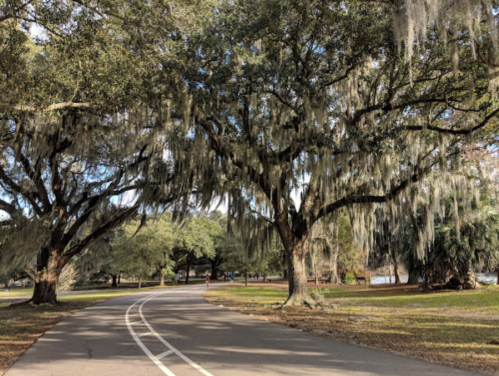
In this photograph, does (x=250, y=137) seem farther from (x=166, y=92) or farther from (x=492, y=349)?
(x=492, y=349)

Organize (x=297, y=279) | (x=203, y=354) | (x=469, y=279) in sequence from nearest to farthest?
(x=203, y=354)
(x=297, y=279)
(x=469, y=279)

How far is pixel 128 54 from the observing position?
885cm

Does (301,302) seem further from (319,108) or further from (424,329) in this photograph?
(319,108)

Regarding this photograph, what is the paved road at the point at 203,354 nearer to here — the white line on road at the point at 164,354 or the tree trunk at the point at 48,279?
the white line on road at the point at 164,354

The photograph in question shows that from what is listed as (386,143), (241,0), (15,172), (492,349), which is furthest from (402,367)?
(15,172)

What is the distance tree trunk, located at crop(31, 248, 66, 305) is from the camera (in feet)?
58.0

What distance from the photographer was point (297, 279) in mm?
13992

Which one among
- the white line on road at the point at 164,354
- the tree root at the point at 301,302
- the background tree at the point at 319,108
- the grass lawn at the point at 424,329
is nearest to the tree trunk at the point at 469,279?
the grass lawn at the point at 424,329

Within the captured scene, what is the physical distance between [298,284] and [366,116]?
22.8ft

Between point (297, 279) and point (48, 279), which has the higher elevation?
point (297, 279)

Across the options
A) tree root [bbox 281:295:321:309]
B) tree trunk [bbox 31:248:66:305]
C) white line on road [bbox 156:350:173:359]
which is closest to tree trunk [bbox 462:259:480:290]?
tree root [bbox 281:295:321:309]

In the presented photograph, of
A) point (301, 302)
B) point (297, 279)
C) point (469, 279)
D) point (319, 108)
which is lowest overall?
point (301, 302)

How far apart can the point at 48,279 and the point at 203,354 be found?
49.0 ft

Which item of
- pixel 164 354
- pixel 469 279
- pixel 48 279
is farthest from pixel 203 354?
pixel 469 279
